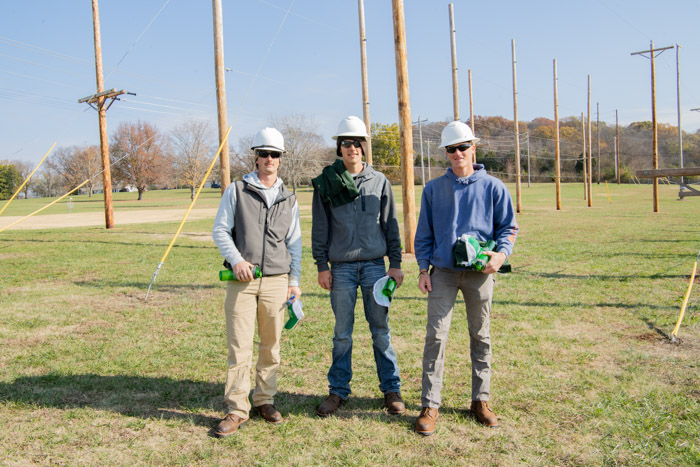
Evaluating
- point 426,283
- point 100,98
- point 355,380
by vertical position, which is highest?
point 100,98

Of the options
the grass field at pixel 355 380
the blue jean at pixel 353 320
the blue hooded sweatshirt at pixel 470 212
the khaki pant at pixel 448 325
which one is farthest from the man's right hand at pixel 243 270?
the khaki pant at pixel 448 325

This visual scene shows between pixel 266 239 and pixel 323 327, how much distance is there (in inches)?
117

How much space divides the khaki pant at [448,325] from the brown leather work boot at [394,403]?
29 cm

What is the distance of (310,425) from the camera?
377 centimetres

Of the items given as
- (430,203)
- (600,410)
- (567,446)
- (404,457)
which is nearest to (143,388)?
(404,457)

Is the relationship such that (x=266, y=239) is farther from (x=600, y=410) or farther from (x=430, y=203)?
(x=600, y=410)

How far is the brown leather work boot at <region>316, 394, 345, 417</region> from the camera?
12.8 feet

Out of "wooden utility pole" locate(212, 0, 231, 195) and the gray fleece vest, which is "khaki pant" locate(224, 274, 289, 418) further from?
"wooden utility pole" locate(212, 0, 231, 195)

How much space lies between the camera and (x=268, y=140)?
3.83m

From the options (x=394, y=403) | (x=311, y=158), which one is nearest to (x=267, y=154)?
(x=394, y=403)

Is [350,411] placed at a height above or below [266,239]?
below

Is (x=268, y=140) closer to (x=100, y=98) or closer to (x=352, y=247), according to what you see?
(x=352, y=247)

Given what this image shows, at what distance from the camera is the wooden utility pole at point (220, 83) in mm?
11422

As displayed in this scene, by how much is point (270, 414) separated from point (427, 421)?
119 centimetres
